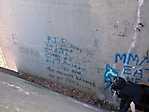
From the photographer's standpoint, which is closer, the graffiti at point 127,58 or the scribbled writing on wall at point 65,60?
the graffiti at point 127,58

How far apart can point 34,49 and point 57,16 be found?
35.9 inches

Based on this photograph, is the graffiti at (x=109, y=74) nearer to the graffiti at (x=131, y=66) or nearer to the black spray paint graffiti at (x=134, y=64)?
the graffiti at (x=131, y=66)

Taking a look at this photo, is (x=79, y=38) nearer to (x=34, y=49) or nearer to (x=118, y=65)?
(x=118, y=65)

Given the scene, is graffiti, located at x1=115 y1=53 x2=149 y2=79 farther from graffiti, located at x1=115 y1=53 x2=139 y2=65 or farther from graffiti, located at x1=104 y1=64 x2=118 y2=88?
graffiti, located at x1=104 y1=64 x2=118 y2=88

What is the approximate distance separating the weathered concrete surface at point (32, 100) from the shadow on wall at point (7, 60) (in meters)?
0.96

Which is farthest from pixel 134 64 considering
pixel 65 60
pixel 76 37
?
pixel 65 60

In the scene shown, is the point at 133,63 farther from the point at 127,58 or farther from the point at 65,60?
the point at 65,60

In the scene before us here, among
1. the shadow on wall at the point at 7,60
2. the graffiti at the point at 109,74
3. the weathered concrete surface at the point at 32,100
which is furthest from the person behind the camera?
the shadow on wall at the point at 7,60

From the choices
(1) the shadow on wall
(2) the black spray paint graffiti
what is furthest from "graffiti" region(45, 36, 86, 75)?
(1) the shadow on wall

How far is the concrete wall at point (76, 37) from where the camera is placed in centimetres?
431

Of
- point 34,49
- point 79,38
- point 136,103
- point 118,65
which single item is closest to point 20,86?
point 34,49

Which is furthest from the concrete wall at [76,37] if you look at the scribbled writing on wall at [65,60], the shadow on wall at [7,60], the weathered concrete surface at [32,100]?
the weathered concrete surface at [32,100]

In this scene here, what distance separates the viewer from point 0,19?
631 cm

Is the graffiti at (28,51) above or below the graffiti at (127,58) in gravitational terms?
below
